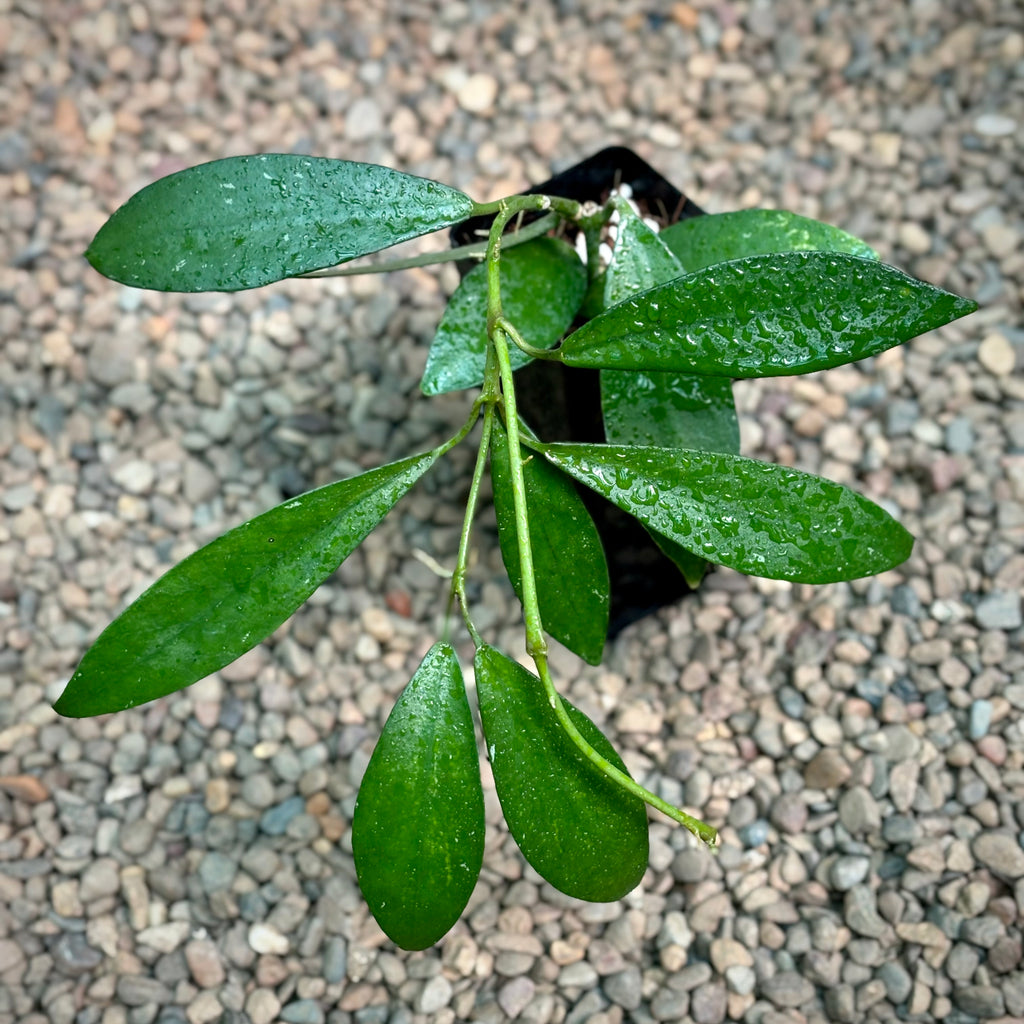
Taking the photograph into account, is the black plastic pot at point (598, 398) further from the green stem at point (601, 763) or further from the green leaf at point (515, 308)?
the green stem at point (601, 763)

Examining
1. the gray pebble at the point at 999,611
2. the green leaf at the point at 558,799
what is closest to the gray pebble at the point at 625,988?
the green leaf at the point at 558,799

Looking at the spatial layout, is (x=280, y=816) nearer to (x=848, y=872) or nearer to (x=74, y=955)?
(x=74, y=955)

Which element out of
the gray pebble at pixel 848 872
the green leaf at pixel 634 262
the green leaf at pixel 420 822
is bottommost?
the gray pebble at pixel 848 872

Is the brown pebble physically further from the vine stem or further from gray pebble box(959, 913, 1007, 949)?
gray pebble box(959, 913, 1007, 949)

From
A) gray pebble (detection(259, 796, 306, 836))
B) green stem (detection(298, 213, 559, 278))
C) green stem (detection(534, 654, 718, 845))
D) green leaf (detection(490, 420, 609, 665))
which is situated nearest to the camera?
green stem (detection(534, 654, 718, 845))

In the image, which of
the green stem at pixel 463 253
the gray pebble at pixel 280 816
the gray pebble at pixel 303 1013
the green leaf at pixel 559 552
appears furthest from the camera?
the gray pebble at pixel 280 816

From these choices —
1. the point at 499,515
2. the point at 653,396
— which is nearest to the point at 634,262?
the point at 653,396

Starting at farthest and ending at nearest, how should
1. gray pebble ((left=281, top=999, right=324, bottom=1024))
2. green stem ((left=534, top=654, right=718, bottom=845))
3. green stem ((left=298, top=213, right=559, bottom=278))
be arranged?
1. gray pebble ((left=281, top=999, right=324, bottom=1024))
2. green stem ((left=298, top=213, right=559, bottom=278))
3. green stem ((left=534, top=654, right=718, bottom=845))

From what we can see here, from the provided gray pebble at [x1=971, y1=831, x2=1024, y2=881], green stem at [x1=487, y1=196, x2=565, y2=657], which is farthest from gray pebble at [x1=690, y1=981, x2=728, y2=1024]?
green stem at [x1=487, y1=196, x2=565, y2=657]
